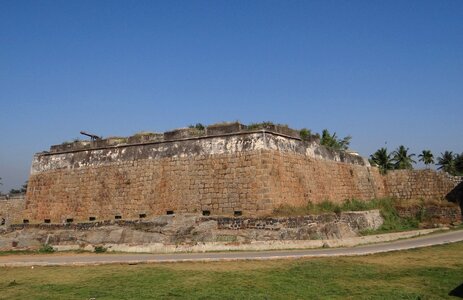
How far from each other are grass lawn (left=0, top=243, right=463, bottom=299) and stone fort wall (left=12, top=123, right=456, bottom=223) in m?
5.93

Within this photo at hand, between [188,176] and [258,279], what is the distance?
383 inches

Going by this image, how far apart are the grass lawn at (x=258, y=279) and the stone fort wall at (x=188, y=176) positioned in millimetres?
5926

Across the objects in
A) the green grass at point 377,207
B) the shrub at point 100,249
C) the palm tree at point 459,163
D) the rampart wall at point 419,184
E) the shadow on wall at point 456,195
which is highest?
the palm tree at point 459,163

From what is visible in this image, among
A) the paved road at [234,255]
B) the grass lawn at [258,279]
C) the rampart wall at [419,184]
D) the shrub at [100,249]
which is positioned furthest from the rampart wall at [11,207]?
the rampart wall at [419,184]

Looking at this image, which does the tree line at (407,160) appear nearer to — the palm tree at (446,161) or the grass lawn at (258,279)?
the palm tree at (446,161)

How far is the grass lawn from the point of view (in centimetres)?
784

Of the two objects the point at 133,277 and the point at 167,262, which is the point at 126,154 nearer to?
the point at 167,262

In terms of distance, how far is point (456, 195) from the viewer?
24484 millimetres

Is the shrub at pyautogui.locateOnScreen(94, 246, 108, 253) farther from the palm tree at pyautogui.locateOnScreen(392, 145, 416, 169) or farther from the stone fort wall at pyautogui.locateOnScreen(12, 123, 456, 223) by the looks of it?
the palm tree at pyautogui.locateOnScreen(392, 145, 416, 169)

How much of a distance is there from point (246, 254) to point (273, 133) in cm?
667

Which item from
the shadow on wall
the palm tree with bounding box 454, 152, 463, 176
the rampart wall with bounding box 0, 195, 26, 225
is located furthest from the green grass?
the palm tree with bounding box 454, 152, 463, 176

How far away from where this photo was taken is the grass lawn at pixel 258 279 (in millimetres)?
7844

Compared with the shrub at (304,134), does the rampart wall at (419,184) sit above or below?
below

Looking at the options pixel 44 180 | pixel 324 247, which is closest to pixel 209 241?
pixel 324 247
